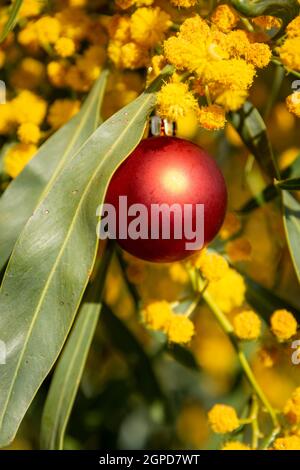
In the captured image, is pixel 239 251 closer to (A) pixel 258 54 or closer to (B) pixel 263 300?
(B) pixel 263 300

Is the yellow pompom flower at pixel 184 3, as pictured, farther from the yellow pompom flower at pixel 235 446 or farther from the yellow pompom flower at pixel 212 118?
the yellow pompom flower at pixel 235 446

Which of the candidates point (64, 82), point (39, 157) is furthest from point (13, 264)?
point (64, 82)

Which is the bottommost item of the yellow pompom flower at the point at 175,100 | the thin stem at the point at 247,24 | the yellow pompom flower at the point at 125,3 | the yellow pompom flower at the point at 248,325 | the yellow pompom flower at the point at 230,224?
the yellow pompom flower at the point at 248,325

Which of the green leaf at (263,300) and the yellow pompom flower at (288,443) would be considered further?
the green leaf at (263,300)

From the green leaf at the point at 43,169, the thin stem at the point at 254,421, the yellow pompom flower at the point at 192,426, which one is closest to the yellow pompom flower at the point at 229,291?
the thin stem at the point at 254,421

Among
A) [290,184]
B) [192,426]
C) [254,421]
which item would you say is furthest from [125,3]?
[192,426]
